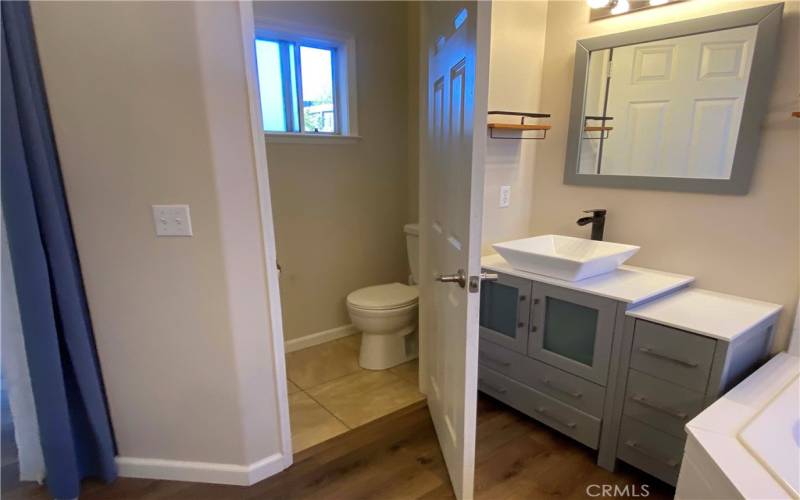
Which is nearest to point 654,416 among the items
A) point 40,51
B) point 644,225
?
point 644,225

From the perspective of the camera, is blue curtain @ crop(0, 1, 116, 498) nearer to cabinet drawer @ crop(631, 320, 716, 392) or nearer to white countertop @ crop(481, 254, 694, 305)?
white countertop @ crop(481, 254, 694, 305)

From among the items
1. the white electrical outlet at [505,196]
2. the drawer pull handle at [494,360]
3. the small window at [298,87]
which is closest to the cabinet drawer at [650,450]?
the drawer pull handle at [494,360]

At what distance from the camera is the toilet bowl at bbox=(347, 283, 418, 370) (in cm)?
239

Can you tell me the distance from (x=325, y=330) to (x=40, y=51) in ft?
6.84

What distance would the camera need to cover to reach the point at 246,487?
1664 millimetres

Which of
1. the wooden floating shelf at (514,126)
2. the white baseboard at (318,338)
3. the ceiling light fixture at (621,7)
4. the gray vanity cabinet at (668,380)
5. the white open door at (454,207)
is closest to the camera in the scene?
the white open door at (454,207)

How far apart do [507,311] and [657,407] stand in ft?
2.27

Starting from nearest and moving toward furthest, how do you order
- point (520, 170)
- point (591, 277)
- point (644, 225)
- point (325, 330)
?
point (591, 277)
point (644, 225)
point (520, 170)
point (325, 330)

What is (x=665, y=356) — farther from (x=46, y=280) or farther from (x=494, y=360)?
(x=46, y=280)

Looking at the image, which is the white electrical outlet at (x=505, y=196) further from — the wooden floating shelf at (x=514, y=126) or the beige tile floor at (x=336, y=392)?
the beige tile floor at (x=336, y=392)

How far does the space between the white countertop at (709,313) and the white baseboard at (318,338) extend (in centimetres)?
192

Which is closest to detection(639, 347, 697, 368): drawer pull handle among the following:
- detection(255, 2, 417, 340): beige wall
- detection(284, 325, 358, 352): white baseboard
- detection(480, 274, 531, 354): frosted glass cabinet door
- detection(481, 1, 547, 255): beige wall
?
detection(480, 274, 531, 354): frosted glass cabinet door

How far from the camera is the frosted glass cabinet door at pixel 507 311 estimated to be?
190 centimetres

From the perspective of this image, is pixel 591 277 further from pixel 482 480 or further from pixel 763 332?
pixel 482 480
